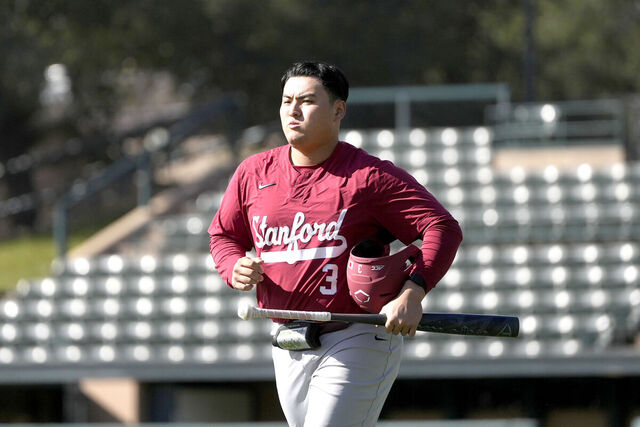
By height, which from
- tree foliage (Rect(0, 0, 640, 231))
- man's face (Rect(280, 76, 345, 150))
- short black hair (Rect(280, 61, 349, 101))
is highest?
tree foliage (Rect(0, 0, 640, 231))

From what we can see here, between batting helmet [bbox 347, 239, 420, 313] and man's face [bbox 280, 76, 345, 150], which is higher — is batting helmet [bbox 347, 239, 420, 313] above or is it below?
below

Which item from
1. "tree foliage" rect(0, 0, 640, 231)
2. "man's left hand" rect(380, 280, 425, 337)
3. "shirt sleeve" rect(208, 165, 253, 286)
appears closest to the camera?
"man's left hand" rect(380, 280, 425, 337)

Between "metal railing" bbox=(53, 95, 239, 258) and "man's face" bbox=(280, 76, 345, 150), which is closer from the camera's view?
"man's face" bbox=(280, 76, 345, 150)

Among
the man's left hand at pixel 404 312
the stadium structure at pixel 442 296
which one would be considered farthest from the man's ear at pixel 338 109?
the stadium structure at pixel 442 296

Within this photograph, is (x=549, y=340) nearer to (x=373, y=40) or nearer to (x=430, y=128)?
(x=430, y=128)

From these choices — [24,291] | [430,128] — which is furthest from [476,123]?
[24,291]

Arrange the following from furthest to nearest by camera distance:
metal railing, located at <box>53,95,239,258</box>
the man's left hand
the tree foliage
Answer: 1. the tree foliage
2. metal railing, located at <box>53,95,239,258</box>
3. the man's left hand

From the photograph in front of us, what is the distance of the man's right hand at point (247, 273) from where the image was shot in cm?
328

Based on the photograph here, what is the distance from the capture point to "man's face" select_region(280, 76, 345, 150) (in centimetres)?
336

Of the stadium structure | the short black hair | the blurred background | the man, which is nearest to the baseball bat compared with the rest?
the man

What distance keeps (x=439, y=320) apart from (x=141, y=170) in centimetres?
909

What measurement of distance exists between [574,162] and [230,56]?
8103 mm

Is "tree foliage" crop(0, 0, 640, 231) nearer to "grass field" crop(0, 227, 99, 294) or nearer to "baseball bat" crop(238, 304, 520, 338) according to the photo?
"grass field" crop(0, 227, 99, 294)

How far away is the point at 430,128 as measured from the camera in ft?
40.5
